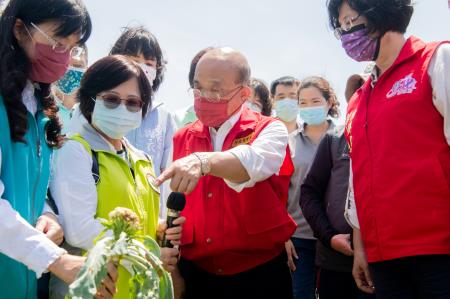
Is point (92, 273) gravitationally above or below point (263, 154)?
above

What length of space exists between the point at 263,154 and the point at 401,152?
0.83 meters

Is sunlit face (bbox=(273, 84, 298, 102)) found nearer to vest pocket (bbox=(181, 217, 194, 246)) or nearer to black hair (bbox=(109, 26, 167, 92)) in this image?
black hair (bbox=(109, 26, 167, 92))

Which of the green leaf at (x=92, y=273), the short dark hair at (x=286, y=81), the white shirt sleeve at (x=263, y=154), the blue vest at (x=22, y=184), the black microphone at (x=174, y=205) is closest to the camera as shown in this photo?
the green leaf at (x=92, y=273)

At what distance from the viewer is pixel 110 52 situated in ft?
15.5

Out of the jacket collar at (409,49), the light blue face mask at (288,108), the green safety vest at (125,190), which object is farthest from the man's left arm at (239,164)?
the light blue face mask at (288,108)

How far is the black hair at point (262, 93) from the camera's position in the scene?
19.0 ft

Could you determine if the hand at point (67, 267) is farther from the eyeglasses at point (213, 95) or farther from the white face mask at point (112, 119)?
the eyeglasses at point (213, 95)

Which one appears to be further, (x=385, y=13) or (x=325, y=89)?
(x=325, y=89)

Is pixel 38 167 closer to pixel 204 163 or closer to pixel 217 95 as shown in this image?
pixel 204 163

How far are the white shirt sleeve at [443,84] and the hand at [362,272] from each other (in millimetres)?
986

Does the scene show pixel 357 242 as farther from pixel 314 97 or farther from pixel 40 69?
pixel 314 97

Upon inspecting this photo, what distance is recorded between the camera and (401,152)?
2.60m

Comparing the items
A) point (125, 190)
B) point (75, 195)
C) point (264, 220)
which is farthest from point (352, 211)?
point (75, 195)

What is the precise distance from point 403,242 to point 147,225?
1.36m
